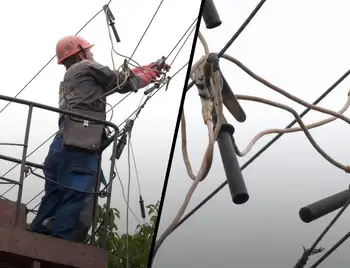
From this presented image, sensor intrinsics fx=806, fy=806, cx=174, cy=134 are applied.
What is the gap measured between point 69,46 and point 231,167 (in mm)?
4724

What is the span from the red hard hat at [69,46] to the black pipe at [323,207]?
14.7 ft

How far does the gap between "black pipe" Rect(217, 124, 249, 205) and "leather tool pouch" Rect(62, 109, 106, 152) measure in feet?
11.1

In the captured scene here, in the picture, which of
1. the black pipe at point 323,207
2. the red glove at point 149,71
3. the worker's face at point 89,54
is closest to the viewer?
the black pipe at point 323,207

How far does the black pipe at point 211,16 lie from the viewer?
Answer: 2.95 metres

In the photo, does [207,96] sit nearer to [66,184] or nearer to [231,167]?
[231,167]

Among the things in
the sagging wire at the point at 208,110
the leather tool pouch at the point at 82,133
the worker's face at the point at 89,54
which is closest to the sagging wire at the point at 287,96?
the sagging wire at the point at 208,110

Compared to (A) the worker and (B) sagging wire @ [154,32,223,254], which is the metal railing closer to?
(A) the worker

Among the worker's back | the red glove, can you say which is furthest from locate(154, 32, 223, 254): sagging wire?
the red glove

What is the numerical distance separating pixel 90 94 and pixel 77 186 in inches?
32.4

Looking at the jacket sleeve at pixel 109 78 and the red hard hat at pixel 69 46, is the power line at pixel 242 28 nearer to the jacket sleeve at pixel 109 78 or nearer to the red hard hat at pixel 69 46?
the jacket sleeve at pixel 109 78

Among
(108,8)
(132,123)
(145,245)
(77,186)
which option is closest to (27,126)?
(77,186)

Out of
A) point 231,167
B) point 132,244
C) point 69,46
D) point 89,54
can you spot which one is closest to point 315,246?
point 231,167

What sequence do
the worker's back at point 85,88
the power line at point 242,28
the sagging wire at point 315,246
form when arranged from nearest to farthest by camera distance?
the power line at point 242,28 < the sagging wire at point 315,246 < the worker's back at point 85,88

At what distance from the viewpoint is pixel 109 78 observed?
6.59 meters
